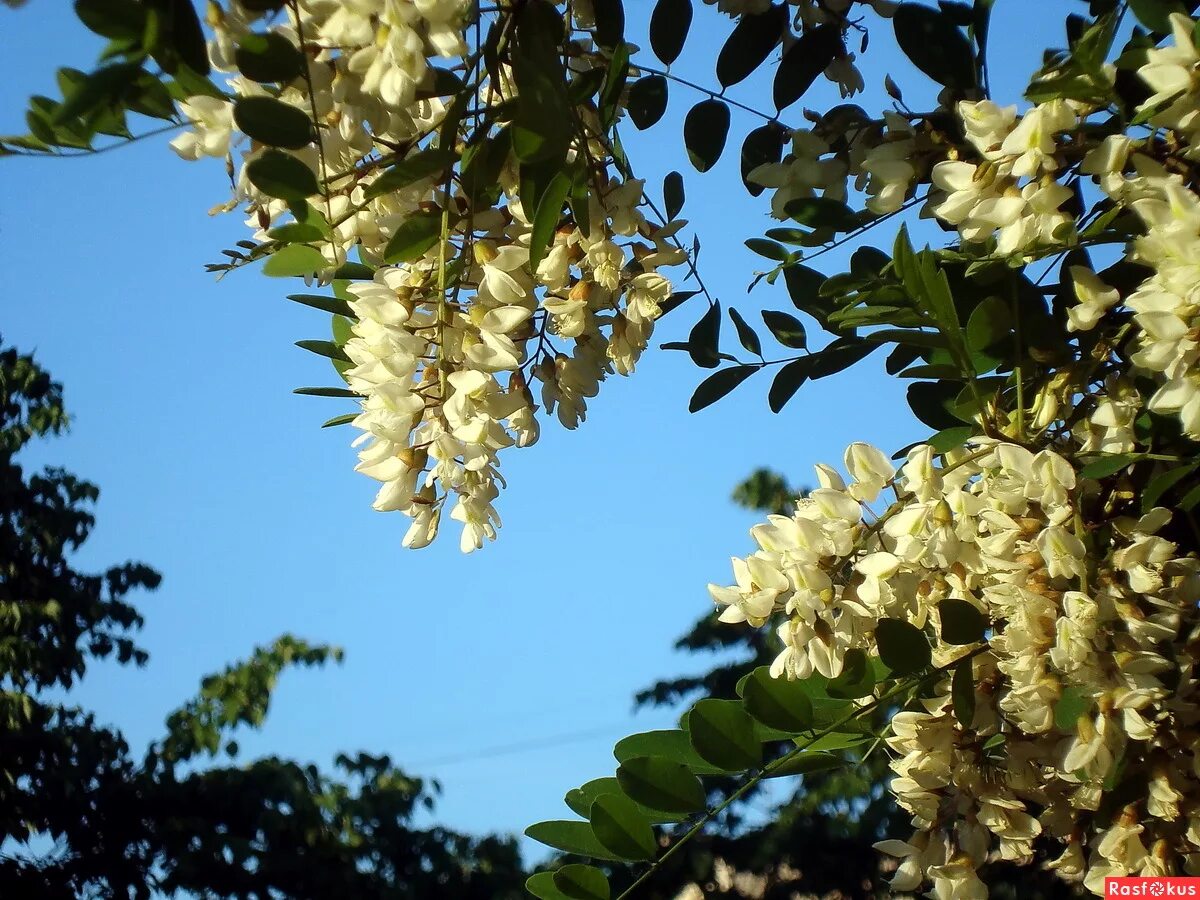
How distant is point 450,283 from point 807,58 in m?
0.39

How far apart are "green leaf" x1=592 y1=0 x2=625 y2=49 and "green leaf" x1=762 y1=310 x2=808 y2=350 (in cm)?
31

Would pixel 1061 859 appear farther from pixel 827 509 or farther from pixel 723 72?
pixel 723 72

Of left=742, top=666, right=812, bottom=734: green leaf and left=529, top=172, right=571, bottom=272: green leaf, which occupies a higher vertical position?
left=529, top=172, right=571, bottom=272: green leaf

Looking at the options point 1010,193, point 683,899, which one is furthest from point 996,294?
point 683,899

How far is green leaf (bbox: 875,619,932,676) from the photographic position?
0.86m

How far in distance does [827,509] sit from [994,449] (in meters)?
0.12

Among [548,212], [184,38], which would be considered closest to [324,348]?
[548,212]

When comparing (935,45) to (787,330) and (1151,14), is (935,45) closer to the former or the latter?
(1151,14)

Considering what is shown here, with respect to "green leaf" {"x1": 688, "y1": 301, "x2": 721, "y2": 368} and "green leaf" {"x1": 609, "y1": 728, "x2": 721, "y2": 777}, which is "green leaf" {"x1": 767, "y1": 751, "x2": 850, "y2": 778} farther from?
"green leaf" {"x1": 688, "y1": 301, "x2": 721, "y2": 368}

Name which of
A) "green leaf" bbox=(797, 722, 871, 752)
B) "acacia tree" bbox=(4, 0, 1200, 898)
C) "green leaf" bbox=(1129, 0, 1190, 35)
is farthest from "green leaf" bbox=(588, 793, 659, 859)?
"green leaf" bbox=(1129, 0, 1190, 35)

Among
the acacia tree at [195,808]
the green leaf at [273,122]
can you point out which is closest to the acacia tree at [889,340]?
the green leaf at [273,122]

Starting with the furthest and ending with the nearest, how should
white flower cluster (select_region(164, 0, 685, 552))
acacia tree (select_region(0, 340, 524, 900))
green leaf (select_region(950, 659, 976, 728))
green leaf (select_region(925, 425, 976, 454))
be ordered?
1. acacia tree (select_region(0, 340, 524, 900))
2. green leaf (select_region(925, 425, 976, 454))
3. green leaf (select_region(950, 659, 976, 728))
4. white flower cluster (select_region(164, 0, 685, 552))

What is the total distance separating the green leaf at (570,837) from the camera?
3.35ft

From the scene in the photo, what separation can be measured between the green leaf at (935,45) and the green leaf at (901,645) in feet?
1.43
